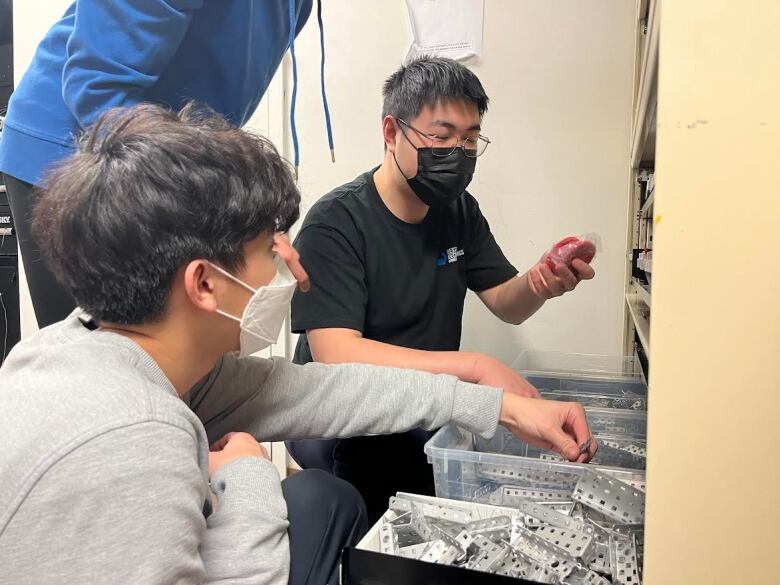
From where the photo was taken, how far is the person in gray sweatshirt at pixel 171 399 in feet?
1.55

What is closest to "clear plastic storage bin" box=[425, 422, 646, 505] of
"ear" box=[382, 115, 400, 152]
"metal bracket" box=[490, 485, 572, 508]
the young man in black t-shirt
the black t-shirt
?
"metal bracket" box=[490, 485, 572, 508]

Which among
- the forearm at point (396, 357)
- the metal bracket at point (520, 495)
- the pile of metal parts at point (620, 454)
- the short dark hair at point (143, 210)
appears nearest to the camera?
the short dark hair at point (143, 210)

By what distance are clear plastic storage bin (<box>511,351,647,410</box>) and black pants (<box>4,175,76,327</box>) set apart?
92cm

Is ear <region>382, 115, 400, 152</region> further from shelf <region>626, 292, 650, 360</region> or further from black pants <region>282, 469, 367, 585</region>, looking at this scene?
black pants <region>282, 469, 367, 585</region>

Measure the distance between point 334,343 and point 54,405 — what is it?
0.64 meters

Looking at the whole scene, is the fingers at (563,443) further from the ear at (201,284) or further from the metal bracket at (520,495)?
the ear at (201,284)

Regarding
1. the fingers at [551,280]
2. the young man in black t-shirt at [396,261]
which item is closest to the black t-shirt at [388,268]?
the young man in black t-shirt at [396,261]

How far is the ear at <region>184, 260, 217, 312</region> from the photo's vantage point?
0.62 metres

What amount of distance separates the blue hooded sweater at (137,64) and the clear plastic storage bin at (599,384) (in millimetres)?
835

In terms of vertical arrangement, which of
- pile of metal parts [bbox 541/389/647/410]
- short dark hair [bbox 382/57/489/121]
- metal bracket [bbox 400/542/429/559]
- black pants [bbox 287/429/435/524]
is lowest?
black pants [bbox 287/429/435/524]

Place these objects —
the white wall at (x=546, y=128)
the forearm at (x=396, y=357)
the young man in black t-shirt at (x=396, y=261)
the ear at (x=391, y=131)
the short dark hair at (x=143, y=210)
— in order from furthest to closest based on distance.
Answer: the white wall at (x=546, y=128) < the ear at (x=391, y=131) < the young man in black t-shirt at (x=396, y=261) < the forearm at (x=396, y=357) < the short dark hair at (x=143, y=210)

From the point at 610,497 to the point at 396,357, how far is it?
0.43 meters

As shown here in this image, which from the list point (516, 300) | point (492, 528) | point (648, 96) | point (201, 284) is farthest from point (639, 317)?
point (201, 284)

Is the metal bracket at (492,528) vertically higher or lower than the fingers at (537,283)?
lower
